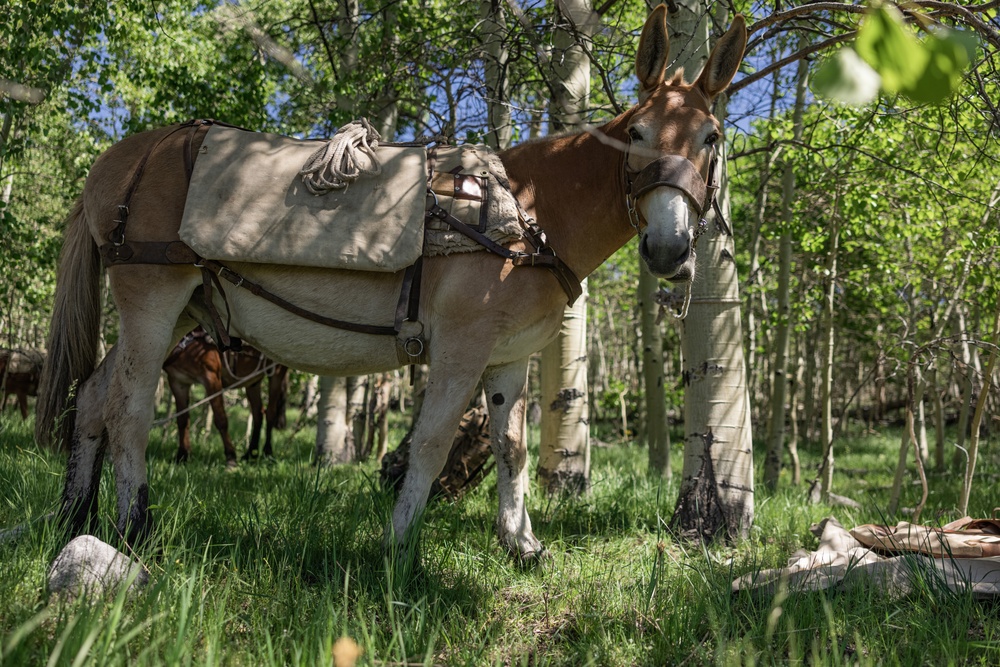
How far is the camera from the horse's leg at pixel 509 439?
3.56m

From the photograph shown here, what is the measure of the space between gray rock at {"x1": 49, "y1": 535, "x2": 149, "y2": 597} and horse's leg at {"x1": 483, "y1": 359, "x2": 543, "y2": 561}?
68.9 inches

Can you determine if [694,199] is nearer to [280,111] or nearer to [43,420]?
[43,420]

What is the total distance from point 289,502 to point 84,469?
117cm

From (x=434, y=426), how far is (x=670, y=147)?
164 cm

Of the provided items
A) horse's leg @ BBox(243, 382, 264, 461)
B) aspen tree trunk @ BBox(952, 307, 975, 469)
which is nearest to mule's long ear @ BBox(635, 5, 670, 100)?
aspen tree trunk @ BBox(952, 307, 975, 469)

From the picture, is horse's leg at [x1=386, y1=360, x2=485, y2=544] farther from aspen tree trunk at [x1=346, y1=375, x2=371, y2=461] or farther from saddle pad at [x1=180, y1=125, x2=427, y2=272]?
aspen tree trunk at [x1=346, y1=375, x2=371, y2=461]

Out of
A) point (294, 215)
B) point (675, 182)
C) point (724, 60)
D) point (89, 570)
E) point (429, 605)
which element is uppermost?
point (724, 60)

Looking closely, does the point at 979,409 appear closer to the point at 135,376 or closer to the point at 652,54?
the point at 652,54

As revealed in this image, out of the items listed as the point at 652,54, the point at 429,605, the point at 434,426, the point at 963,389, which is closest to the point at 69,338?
the point at 434,426

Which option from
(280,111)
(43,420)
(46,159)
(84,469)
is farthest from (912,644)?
(46,159)

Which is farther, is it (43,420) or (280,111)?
(280,111)

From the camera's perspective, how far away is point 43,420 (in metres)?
3.34

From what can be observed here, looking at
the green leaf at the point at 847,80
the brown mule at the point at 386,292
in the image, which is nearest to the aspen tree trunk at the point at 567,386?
the brown mule at the point at 386,292

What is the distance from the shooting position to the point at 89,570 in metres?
2.31
